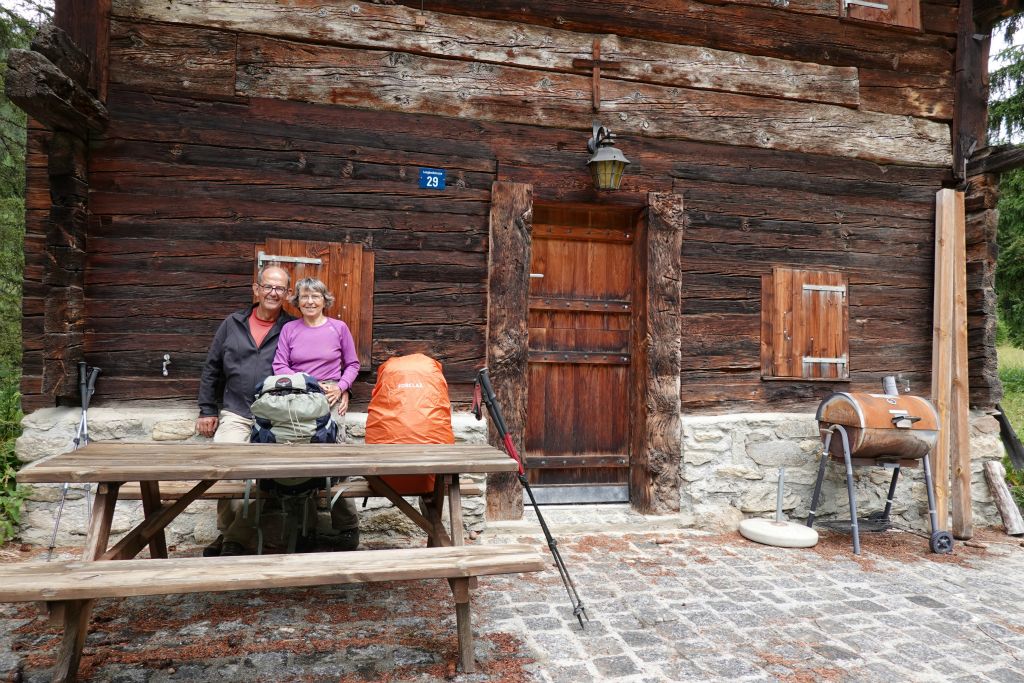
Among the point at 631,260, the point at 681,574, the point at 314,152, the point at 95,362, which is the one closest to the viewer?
the point at 681,574

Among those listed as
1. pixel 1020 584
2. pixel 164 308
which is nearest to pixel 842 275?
pixel 1020 584

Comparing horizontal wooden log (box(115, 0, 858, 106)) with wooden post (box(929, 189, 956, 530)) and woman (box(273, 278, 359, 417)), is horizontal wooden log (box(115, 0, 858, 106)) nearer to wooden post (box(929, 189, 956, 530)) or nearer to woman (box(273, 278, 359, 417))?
wooden post (box(929, 189, 956, 530))

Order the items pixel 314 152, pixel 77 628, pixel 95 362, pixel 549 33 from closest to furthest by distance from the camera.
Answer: pixel 77 628 → pixel 95 362 → pixel 314 152 → pixel 549 33

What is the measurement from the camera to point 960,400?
5348mm

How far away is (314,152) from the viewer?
4.48m

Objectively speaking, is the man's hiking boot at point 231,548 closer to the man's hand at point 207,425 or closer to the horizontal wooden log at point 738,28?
the man's hand at point 207,425

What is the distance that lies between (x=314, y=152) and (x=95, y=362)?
2.07m

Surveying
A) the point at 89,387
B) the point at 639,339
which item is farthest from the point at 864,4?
the point at 89,387

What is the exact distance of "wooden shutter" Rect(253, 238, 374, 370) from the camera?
4.39m

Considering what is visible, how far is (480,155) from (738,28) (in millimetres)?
2534

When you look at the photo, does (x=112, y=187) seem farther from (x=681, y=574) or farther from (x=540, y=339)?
(x=681, y=574)

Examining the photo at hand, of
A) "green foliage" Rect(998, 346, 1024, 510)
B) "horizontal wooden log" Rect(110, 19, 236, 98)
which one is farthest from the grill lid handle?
"horizontal wooden log" Rect(110, 19, 236, 98)

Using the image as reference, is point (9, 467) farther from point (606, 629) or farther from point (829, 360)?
point (829, 360)

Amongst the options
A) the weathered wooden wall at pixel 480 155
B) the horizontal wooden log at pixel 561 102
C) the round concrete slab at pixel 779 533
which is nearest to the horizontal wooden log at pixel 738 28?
the weathered wooden wall at pixel 480 155
